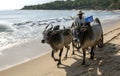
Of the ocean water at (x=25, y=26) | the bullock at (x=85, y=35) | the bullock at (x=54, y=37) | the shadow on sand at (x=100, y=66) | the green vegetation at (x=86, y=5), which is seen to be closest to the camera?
the shadow on sand at (x=100, y=66)

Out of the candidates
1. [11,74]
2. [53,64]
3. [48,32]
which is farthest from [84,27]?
[11,74]

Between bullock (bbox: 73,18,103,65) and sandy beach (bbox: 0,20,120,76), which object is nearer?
sandy beach (bbox: 0,20,120,76)

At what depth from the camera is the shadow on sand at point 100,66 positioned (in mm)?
8539

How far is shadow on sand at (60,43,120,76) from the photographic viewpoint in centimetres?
854

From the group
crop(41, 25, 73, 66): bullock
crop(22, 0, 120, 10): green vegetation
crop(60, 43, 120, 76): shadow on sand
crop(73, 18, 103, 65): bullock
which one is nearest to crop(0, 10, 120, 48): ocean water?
crop(41, 25, 73, 66): bullock

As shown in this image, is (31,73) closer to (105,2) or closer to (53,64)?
(53,64)

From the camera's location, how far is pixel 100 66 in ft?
30.6

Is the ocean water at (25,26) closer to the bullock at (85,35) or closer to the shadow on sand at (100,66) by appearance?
the shadow on sand at (100,66)

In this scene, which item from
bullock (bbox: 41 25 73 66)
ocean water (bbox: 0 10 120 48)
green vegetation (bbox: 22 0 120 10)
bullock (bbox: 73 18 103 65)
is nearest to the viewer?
bullock (bbox: 73 18 103 65)

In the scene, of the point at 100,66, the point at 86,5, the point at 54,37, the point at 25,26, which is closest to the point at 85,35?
the point at 54,37

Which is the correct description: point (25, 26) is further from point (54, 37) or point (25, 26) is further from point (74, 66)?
point (74, 66)

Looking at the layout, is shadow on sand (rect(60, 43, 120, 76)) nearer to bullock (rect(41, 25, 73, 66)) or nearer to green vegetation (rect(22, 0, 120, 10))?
bullock (rect(41, 25, 73, 66))

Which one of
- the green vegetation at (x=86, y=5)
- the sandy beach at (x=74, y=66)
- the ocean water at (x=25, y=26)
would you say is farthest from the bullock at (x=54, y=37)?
the green vegetation at (x=86, y=5)

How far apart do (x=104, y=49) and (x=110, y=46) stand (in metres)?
0.75
